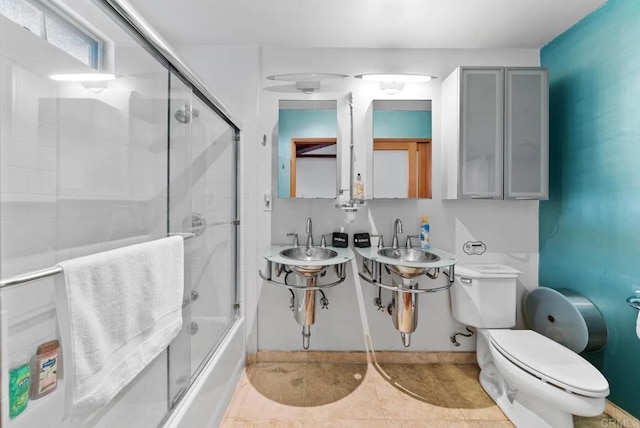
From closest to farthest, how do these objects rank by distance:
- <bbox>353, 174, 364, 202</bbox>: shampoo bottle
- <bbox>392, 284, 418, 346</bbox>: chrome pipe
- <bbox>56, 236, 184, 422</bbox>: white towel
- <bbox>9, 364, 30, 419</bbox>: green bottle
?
<bbox>56, 236, 184, 422</bbox>: white towel, <bbox>9, 364, 30, 419</bbox>: green bottle, <bbox>392, 284, 418, 346</bbox>: chrome pipe, <bbox>353, 174, 364, 202</bbox>: shampoo bottle

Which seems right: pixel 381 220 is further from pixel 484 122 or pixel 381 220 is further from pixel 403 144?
pixel 484 122

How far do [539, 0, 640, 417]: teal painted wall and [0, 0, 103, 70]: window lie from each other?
2.50 metres

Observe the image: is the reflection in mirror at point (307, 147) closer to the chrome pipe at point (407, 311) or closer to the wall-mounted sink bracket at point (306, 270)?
the wall-mounted sink bracket at point (306, 270)

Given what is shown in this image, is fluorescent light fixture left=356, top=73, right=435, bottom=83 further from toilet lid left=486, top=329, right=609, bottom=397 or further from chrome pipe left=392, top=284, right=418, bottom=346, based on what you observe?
toilet lid left=486, top=329, right=609, bottom=397

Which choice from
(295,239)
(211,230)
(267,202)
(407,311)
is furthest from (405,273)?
(211,230)

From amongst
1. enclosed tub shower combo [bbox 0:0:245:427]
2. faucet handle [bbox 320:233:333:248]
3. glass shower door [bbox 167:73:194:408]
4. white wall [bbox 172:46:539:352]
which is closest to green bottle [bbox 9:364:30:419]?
enclosed tub shower combo [bbox 0:0:245:427]

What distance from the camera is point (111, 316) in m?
0.72

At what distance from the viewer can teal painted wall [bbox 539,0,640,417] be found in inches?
55.2

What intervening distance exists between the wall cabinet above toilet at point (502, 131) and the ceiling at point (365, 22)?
0.28m

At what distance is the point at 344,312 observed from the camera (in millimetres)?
1983

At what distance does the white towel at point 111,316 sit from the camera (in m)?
0.62

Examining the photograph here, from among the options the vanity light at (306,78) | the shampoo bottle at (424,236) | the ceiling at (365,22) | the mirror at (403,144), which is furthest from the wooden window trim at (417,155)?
the ceiling at (365,22)

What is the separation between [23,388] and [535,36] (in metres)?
3.22

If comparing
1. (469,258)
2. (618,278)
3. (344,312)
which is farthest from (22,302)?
(618,278)
